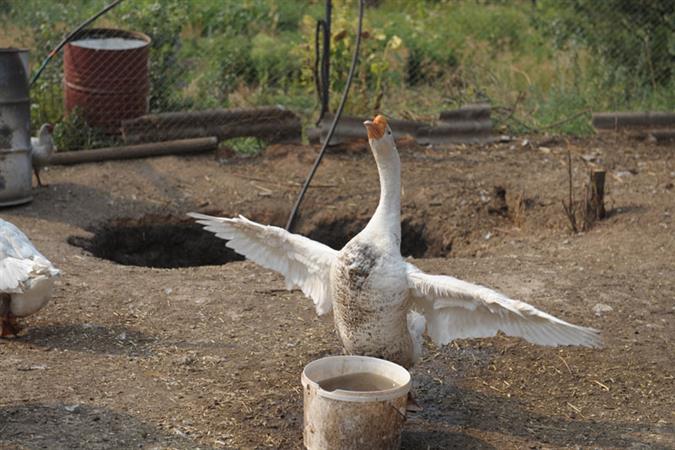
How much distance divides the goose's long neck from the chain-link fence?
519 cm

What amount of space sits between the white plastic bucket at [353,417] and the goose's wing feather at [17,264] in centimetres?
189

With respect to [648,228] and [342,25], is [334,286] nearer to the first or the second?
[648,228]

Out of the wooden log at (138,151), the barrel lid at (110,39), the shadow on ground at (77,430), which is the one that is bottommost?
the shadow on ground at (77,430)

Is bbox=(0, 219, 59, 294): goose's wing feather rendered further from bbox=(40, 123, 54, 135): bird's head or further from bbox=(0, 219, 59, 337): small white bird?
bbox=(40, 123, 54, 135): bird's head

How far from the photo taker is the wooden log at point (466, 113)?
34.4 feet

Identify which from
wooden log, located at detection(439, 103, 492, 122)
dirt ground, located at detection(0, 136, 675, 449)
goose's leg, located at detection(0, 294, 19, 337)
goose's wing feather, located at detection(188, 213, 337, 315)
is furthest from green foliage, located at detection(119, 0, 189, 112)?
goose's wing feather, located at detection(188, 213, 337, 315)

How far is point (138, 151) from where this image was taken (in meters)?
9.67

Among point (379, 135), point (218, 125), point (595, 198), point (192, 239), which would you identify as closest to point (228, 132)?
point (218, 125)

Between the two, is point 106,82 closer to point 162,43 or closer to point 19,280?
point 162,43

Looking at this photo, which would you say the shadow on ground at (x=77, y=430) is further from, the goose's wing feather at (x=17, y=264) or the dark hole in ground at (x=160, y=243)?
the dark hole in ground at (x=160, y=243)

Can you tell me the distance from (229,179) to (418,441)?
4.92m

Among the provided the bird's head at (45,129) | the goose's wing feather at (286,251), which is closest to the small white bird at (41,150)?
the bird's head at (45,129)

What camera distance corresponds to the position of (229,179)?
938 cm

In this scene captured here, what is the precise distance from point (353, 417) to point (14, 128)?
16.7 ft
